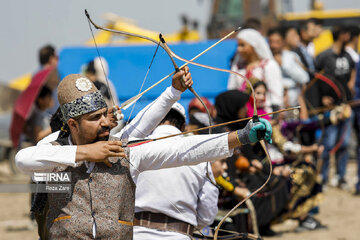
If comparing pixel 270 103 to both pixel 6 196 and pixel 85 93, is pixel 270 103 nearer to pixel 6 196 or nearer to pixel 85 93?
pixel 85 93

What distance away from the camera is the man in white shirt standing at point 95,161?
3.11m

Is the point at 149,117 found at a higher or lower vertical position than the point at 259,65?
lower

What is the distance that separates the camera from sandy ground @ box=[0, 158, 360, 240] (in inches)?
284

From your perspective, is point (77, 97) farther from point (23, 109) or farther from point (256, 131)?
point (23, 109)

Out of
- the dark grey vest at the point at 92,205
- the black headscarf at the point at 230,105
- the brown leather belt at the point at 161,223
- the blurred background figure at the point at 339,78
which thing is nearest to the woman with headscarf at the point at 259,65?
the black headscarf at the point at 230,105

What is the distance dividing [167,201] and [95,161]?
0.79 meters

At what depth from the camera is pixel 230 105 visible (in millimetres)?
5324

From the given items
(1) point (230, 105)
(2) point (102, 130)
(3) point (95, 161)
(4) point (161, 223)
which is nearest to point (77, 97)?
(2) point (102, 130)

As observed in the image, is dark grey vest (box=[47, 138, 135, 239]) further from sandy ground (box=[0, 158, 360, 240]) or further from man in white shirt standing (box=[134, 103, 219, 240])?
sandy ground (box=[0, 158, 360, 240])

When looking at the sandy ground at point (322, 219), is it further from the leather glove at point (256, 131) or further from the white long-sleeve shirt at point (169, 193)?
the leather glove at point (256, 131)

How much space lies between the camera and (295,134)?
7.39 metres

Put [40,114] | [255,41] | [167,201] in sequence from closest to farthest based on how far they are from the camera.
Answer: [167,201] → [255,41] → [40,114]

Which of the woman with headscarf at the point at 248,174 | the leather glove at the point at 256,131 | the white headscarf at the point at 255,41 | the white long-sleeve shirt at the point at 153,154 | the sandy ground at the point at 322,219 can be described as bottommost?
the sandy ground at the point at 322,219

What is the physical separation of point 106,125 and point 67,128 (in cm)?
26
